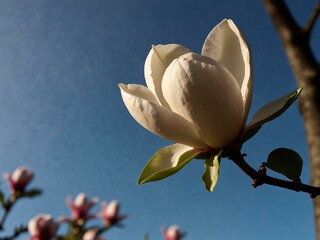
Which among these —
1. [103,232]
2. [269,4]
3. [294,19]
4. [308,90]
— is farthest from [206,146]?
[269,4]

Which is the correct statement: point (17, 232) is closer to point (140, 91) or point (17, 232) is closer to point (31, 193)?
point (31, 193)

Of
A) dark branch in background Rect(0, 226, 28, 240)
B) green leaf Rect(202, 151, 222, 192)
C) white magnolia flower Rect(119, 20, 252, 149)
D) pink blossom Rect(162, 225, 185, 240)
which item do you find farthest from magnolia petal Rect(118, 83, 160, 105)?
pink blossom Rect(162, 225, 185, 240)

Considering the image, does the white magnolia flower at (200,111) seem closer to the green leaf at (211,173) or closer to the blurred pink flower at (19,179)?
the green leaf at (211,173)

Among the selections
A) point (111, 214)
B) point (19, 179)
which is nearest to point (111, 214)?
point (111, 214)

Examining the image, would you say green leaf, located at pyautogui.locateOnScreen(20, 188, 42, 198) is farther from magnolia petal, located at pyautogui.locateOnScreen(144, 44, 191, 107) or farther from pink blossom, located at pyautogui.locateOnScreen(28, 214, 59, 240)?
magnolia petal, located at pyautogui.locateOnScreen(144, 44, 191, 107)

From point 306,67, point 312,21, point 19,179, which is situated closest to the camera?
point 19,179

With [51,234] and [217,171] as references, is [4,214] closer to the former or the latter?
[51,234]
